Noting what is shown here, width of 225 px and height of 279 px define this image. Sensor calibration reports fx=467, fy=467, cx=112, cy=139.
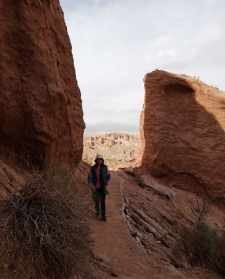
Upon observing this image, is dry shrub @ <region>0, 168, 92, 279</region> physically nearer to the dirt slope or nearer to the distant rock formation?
the dirt slope

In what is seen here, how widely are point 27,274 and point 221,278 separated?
6.54m

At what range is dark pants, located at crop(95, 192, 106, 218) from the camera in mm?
11855

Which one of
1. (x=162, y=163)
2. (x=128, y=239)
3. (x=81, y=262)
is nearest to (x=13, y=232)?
(x=81, y=262)

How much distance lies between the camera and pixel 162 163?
19.8m

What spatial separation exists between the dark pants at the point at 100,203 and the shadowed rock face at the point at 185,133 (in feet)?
26.1

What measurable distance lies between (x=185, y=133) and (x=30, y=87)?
9.53 metres

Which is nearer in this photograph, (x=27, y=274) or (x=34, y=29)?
(x=27, y=274)

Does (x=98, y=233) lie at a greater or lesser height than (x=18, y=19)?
lesser

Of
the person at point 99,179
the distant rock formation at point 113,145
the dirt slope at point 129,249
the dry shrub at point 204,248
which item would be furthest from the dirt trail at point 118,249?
the distant rock formation at point 113,145

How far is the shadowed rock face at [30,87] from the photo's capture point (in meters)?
11.2

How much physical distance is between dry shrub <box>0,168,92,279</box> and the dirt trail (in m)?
2.24

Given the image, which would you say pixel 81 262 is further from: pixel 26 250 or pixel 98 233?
pixel 98 233

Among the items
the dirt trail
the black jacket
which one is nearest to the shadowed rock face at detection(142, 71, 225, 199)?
the dirt trail

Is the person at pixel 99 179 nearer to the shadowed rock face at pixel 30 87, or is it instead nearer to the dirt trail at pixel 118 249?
the dirt trail at pixel 118 249
